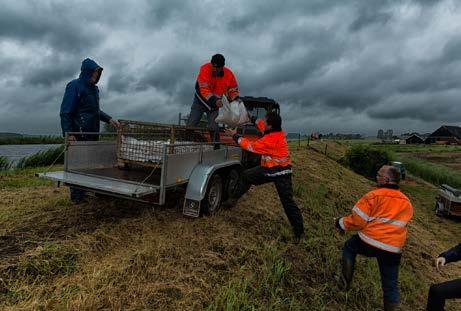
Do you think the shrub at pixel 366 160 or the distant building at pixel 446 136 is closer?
the shrub at pixel 366 160

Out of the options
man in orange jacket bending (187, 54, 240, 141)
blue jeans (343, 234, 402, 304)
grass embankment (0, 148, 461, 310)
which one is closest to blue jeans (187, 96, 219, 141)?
Answer: man in orange jacket bending (187, 54, 240, 141)

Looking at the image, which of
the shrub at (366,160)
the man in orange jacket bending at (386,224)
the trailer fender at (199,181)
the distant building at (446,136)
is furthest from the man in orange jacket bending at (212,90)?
the distant building at (446,136)

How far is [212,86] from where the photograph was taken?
6.57 metres

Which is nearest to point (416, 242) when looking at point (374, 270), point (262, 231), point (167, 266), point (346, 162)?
point (374, 270)

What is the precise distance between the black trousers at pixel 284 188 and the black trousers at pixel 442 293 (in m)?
2.01

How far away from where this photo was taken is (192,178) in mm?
4809

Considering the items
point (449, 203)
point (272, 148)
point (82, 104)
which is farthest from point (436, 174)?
point (82, 104)

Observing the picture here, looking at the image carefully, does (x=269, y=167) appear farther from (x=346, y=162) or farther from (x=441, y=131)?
(x=441, y=131)

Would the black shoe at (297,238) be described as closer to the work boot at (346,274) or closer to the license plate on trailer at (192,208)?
the work boot at (346,274)

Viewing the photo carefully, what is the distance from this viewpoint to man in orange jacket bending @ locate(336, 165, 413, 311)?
3863 millimetres

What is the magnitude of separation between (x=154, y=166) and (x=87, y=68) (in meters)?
1.99

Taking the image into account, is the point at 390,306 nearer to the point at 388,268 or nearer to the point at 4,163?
the point at 388,268

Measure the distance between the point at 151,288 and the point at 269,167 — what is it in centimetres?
265

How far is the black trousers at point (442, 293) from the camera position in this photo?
3.60m
